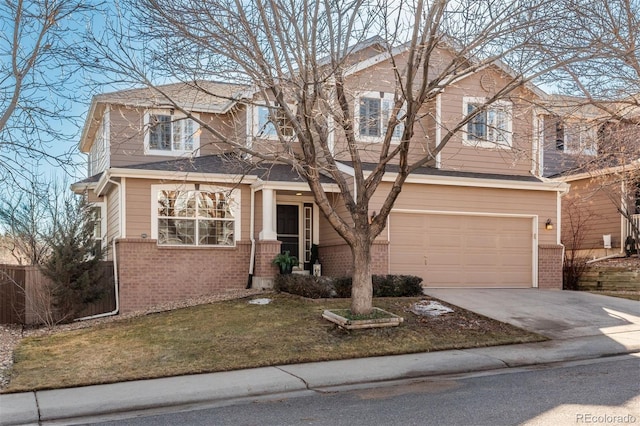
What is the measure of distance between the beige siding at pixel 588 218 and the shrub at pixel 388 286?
32.5ft

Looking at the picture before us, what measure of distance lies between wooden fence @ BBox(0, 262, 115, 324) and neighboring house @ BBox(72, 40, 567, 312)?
0.76 m

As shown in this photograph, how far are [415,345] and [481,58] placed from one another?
5810 millimetres

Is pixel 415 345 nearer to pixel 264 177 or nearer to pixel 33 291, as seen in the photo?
pixel 264 177

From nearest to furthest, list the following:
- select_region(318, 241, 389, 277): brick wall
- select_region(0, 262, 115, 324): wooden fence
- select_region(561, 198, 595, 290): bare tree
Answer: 1. select_region(0, 262, 115, 324): wooden fence
2. select_region(318, 241, 389, 277): brick wall
3. select_region(561, 198, 595, 290): bare tree

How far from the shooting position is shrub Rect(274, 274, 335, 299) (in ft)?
44.0

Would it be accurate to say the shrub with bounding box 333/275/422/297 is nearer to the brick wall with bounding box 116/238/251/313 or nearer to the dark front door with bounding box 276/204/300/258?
the brick wall with bounding box 116/238/251/313

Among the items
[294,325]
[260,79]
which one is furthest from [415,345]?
[260,79]

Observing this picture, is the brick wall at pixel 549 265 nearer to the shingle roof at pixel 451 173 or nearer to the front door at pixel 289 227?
the shingle roof at pixel 451 173

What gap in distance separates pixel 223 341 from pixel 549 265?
35.3ft

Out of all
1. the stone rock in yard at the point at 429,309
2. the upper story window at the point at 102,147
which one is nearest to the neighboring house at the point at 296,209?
the upper story window at the point at 102,147

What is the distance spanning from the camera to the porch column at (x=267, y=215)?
15.6 meters

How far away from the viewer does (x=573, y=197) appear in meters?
22.2

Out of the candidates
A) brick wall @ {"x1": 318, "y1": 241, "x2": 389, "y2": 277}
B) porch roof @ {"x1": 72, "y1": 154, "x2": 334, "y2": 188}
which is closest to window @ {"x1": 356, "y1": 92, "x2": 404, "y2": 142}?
porch roof @ {"x1": 72, "y1": 154, "x2": 334, "y2": 188}

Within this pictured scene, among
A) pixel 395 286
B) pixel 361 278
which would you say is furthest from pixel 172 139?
pixel 361 278
